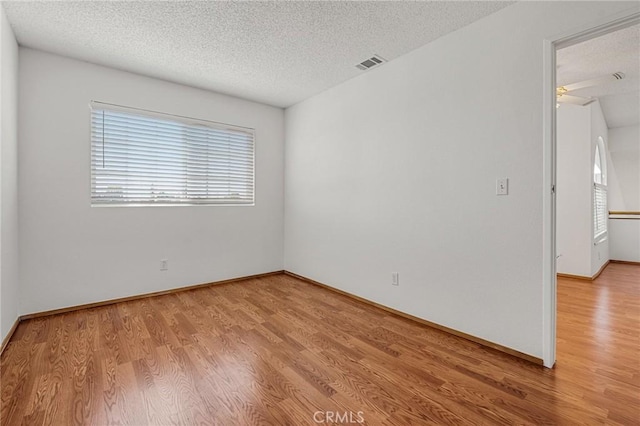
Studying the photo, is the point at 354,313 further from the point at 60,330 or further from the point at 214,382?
the point at 60,330

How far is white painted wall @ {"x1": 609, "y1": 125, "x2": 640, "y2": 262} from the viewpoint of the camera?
5.29 meters

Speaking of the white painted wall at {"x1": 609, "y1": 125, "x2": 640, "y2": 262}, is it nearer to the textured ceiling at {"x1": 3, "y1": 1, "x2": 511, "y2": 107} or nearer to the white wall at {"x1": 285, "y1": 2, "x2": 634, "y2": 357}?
the white wall at {"x1": 285, "y1": 2, "x2": 634, "y2": 357}

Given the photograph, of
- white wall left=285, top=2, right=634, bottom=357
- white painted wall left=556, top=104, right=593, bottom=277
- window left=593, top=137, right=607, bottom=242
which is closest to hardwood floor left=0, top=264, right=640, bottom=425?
white wall left=285, top=2, right=634, bottom=357

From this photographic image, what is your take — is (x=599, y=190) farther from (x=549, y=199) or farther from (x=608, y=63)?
(x=549, y=199)

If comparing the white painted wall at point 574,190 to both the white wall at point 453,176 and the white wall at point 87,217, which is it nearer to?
the white wall at point 453,176

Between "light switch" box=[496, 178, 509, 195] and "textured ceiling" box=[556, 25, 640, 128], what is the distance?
176 centimetres

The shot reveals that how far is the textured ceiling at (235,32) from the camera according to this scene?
7.02ft

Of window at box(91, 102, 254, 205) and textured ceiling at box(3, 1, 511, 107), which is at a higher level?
textured ceiling at box(3, 1, 511, 107)

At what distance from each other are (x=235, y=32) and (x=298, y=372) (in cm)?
267

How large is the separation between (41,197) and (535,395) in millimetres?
4184

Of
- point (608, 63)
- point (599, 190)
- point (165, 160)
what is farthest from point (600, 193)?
point (165, 160)

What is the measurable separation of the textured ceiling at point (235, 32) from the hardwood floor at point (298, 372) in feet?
8.30

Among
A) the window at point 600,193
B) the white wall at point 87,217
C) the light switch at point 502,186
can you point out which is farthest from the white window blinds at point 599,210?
the white wall at point 87,217

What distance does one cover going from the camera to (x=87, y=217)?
9.80 feet
